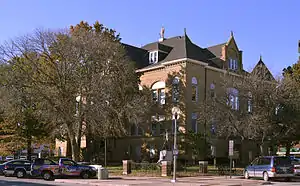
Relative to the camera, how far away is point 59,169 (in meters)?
29.7

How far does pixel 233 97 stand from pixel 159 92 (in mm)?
10380

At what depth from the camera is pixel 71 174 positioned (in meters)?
29.9

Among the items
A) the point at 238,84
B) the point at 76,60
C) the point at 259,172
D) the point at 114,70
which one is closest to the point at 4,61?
the point at 76,60

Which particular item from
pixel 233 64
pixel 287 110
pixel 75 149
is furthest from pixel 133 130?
pixel 287 110

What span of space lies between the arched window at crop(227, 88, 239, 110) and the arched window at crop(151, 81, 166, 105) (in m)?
9.47

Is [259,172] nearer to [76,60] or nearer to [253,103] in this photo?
[253,103]

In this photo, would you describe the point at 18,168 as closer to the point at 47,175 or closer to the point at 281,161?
the point at 47,175

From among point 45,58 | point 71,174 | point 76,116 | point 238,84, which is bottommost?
point 71,174

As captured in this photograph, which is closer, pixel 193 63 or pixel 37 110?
pixel 37 110

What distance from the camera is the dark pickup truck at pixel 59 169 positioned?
29.6 m

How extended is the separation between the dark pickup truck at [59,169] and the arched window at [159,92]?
59.3 feet

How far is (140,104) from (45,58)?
32.1 ft

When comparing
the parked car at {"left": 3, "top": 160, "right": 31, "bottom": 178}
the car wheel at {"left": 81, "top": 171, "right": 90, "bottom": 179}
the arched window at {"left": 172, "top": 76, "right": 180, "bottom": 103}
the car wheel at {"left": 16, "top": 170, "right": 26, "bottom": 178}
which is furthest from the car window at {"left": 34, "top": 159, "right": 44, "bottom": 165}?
the arched window at {"left": 172, "top": 76, "right": 180, "bottom": 103}

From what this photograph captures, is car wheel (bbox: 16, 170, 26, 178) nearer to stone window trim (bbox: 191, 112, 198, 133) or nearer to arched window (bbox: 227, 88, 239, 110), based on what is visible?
arched window (bbox: 227, 88, 239, 110)
